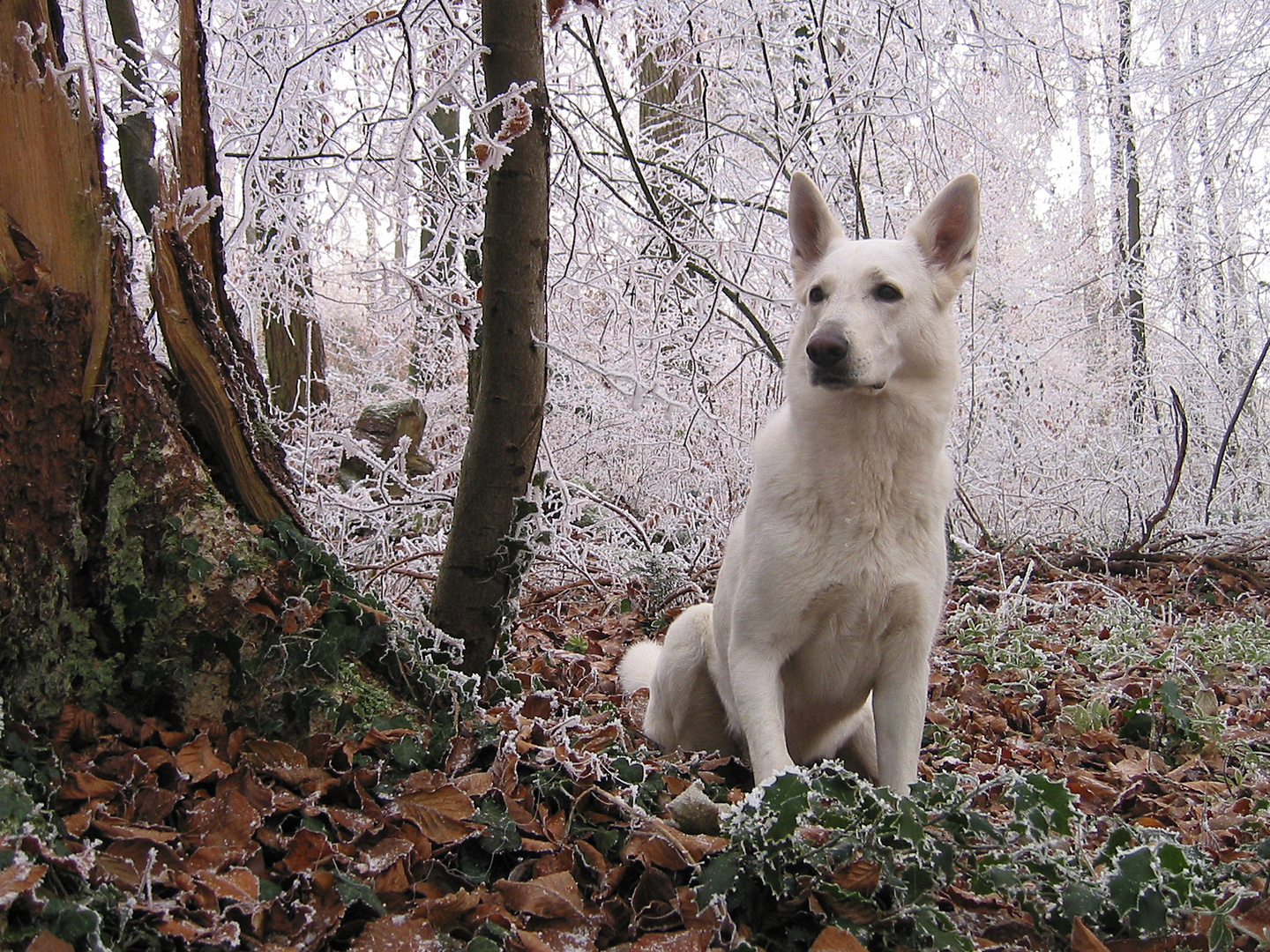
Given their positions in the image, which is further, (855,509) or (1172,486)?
(1172,486)

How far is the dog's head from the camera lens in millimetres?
2424

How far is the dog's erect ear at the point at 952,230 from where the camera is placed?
276 cm

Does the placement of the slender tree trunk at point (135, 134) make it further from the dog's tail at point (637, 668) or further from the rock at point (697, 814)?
the dog's tail at point (637, 668)

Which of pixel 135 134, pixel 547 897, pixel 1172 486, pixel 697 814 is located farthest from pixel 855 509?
pixel 1172 486

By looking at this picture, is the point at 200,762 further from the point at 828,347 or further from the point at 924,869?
the point at 828,347

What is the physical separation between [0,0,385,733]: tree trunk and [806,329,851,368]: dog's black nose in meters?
1.45

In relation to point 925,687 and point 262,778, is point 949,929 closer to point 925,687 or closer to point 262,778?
point 925,687

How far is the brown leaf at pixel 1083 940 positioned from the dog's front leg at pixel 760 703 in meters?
0.81

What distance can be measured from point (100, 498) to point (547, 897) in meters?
1.25

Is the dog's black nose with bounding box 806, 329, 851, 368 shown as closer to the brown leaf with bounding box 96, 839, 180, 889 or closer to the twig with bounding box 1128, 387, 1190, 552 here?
the brown leaf with bounding box 96, 839, 180, 889

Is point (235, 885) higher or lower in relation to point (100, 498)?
lower

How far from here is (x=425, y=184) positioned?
374 centimetres

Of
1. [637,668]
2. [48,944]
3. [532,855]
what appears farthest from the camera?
[637,668]

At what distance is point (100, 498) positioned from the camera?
1.83 meters
